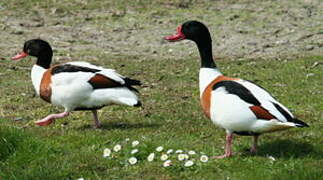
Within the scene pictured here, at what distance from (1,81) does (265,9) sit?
7939mm

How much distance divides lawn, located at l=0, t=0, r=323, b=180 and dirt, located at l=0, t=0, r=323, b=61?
0.49 meters

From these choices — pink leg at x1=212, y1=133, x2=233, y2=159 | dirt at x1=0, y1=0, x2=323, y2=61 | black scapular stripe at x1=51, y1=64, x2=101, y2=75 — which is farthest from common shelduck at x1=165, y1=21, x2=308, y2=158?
dirt at x1=0, y1=0, x2=323, y2=61

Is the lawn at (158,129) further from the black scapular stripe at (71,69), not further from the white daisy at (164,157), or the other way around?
the black scapular stripe at (71,69)

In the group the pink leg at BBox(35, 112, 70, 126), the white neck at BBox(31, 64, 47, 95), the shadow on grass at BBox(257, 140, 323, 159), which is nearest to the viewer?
the shadow on grass at BBox(257, 140, 323, 159)

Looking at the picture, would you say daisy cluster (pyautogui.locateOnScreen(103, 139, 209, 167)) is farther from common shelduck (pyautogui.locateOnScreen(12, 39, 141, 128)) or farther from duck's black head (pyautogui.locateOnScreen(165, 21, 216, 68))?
duck's black head (pyautogui.locateOnScreen(165, 21, 216, 68))

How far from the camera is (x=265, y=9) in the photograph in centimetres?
1822

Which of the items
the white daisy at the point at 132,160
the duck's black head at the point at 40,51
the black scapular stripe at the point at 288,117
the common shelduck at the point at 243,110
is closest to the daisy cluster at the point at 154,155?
the white daisy at the point at 132,160

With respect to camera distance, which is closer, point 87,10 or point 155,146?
point 155,146

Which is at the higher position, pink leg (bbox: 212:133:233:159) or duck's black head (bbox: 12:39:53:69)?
pink leg (bbox: 212:133:233:159)

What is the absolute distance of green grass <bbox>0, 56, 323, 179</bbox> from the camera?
701 cm

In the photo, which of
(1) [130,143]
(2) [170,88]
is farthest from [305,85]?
(1) [130,143]

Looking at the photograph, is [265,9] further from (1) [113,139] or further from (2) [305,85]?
(1) [113,139]

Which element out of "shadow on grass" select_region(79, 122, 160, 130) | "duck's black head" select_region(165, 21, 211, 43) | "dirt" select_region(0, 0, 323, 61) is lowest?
"dirt" select_region(0, 0, 323, 61)

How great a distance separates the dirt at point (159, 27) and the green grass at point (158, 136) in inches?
98.7
